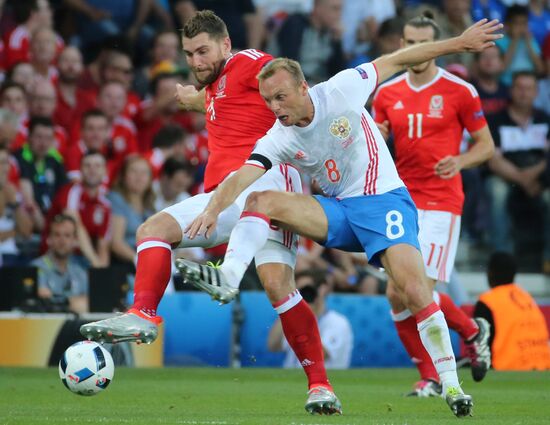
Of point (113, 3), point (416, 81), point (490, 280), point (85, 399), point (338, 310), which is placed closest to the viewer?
point (85, 399)

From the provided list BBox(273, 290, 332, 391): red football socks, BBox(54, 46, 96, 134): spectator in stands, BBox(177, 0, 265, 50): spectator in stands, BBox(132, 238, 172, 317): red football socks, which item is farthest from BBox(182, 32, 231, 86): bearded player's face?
BBox(177, 0, 265, 50): spectator in stands

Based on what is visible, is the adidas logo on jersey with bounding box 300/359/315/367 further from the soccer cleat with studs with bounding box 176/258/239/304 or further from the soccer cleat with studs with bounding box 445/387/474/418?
the soccer cleat with studs with bounding box 176/258/239/304

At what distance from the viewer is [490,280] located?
43.2 ft

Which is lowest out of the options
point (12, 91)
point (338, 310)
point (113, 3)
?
point (338, 310)

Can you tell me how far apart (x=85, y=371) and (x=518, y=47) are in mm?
12468

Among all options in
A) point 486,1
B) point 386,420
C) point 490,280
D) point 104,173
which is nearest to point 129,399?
point 386,420

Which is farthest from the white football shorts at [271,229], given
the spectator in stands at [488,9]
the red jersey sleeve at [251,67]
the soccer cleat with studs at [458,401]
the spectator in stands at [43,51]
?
the spectator in stands at [488,9]

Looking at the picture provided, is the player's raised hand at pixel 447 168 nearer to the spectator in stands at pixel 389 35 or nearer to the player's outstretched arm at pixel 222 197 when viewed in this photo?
the player's outstretched arm at pixel 222 197

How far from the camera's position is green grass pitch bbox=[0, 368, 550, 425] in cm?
780

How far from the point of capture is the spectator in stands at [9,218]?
568 inches

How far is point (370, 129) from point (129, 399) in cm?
284

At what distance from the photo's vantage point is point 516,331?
12930 mm

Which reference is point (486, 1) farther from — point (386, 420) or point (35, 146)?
point (386, 420)

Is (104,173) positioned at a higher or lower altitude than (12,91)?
lower
